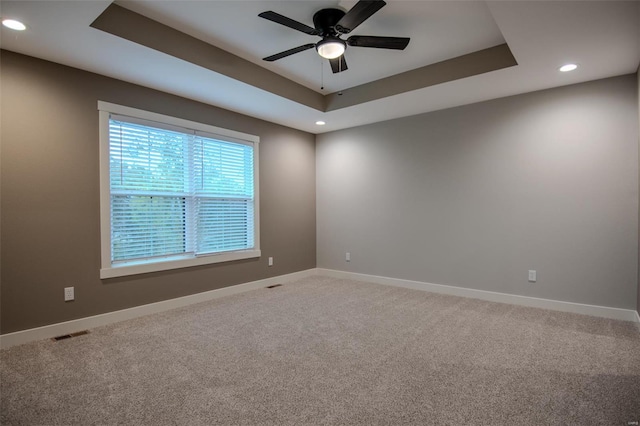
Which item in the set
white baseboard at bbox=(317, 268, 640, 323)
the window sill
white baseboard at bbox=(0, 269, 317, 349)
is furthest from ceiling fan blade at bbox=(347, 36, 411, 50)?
white baseboard at bbox=(0, 269, 317, 349)

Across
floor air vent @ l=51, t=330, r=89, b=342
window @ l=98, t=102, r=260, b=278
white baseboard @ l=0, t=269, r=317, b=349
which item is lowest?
floor air vent @ l=51, t=330, r=89, b=342

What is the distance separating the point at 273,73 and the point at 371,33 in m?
1.29

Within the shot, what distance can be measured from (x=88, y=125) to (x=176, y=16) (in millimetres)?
1437

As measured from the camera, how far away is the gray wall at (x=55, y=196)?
2.78 metres

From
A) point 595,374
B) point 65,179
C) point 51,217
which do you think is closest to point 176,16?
point 65,179

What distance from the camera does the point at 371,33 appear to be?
299 centimetres

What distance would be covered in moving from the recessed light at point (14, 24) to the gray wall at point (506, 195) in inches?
159

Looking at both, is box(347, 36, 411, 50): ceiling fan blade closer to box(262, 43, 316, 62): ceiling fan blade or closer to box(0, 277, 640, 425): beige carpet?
box(262, 43, 316, 62): ceiling fan blade

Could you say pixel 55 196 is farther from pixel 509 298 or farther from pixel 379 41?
pixel 509 298

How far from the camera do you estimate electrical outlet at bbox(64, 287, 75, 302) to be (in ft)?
10.0

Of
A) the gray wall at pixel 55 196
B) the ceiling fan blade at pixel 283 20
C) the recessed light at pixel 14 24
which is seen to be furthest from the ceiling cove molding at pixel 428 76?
the recessed light at pixel 14 24

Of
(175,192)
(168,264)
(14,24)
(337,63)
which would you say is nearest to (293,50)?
(337,63)

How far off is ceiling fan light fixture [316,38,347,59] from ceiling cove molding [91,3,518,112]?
117 cm

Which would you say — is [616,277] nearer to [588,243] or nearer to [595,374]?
[588,243]
